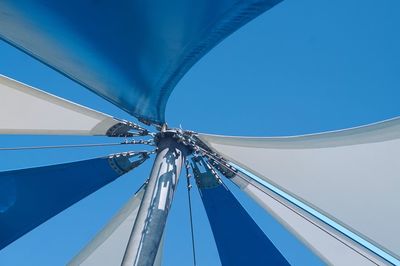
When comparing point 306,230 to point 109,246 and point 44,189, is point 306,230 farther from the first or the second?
point 44,189

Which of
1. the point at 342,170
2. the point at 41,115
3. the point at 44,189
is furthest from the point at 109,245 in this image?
the point at 342,170

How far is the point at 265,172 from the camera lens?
4.83m

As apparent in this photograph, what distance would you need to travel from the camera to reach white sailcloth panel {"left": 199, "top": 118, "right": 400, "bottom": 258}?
4.29 m

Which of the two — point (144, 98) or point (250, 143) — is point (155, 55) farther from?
point (250, 143)

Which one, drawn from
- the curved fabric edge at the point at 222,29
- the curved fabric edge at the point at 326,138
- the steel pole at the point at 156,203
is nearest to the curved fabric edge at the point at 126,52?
the curved fabric edge at the point at 222,29

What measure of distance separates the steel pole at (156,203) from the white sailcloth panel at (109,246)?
2389 millimetres

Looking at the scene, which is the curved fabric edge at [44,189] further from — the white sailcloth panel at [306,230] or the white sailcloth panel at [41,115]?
the white sailcloth panel at [306,230]

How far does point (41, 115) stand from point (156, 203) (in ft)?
7.12

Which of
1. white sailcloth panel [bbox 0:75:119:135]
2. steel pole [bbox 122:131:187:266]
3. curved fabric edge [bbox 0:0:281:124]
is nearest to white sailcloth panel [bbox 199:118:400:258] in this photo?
steel pole [bbox 122:131:187:266]

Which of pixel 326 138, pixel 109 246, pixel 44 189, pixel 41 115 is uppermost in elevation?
pixel 326 138

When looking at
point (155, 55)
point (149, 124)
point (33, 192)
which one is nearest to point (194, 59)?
point (155, 55)

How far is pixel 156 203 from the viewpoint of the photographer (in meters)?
3.87

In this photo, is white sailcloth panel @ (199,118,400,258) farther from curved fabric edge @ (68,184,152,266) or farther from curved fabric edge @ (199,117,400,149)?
curved fabric edge @ (68,184,152,266)

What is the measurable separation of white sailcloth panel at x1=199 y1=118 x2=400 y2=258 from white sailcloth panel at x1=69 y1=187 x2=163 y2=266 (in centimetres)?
239
